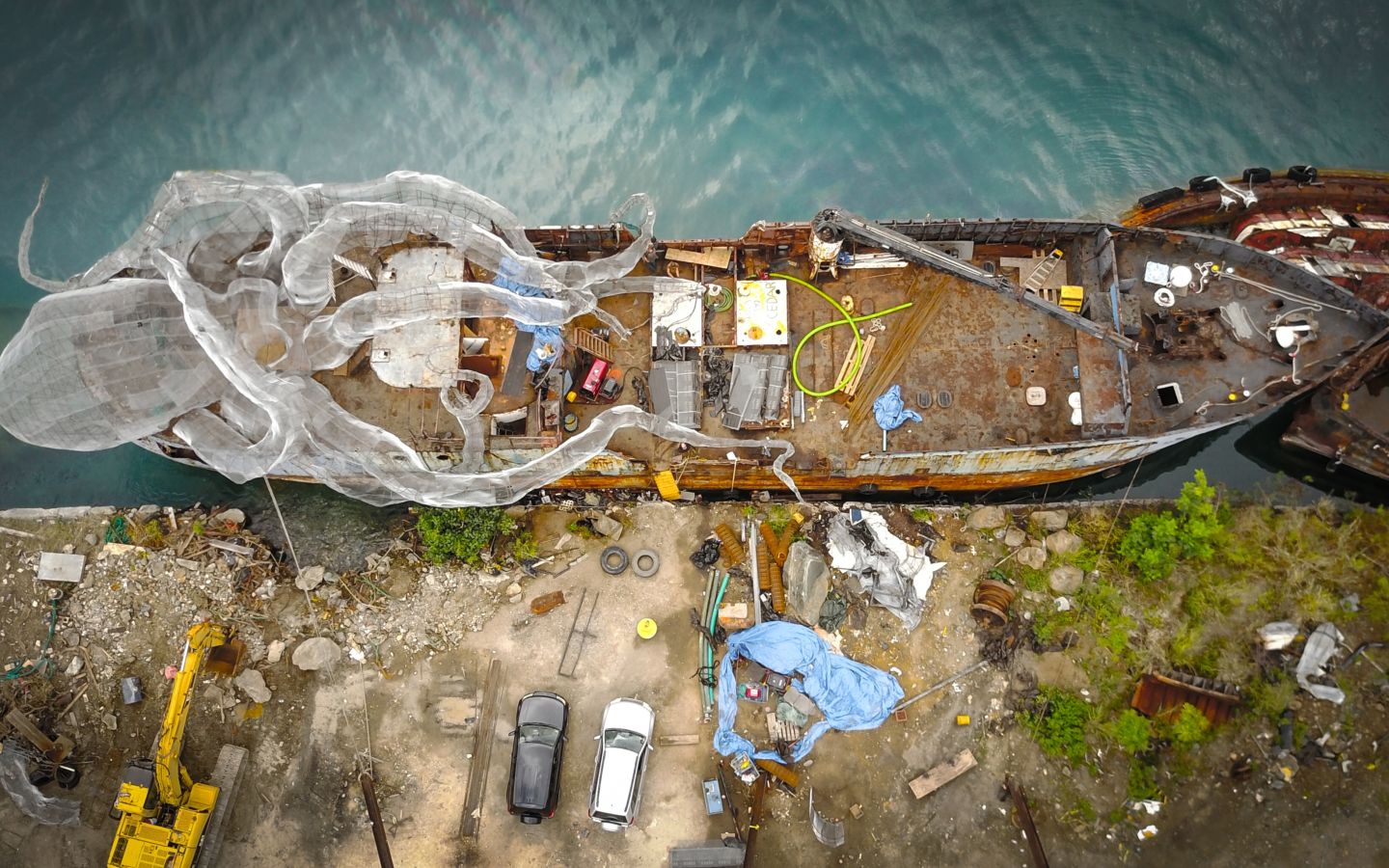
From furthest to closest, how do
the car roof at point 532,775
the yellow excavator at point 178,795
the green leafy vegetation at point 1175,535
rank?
the green leafy vegetation at point 1175,535
the car roof at point 532,775
the yellow excavator at point 178,795

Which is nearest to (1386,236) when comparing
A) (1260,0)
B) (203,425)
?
(1260,0)

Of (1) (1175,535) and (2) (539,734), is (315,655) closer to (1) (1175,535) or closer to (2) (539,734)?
(2) (539,734)

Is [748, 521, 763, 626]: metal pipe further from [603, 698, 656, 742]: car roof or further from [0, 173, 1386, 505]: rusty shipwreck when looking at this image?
[603, 698, 656, 742]: car roof

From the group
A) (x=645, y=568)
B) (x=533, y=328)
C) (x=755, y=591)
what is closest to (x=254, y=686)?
(x=645, y=568)

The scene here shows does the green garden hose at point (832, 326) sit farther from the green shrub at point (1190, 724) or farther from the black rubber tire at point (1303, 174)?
the black rubber tire at point (1303, 174)

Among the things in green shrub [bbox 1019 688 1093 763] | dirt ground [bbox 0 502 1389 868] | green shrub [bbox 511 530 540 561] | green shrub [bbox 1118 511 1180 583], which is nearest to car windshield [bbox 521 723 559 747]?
dirt ground [bbox 0 502 1389 868]

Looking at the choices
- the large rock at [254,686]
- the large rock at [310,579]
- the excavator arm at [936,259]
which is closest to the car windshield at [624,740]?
the large rock at [310,579]

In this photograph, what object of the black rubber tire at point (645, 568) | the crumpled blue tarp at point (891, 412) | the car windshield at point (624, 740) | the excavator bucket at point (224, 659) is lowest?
the car windshield at point (624, 740)

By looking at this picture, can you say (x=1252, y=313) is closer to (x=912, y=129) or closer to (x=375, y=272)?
(x=912, y=129)
